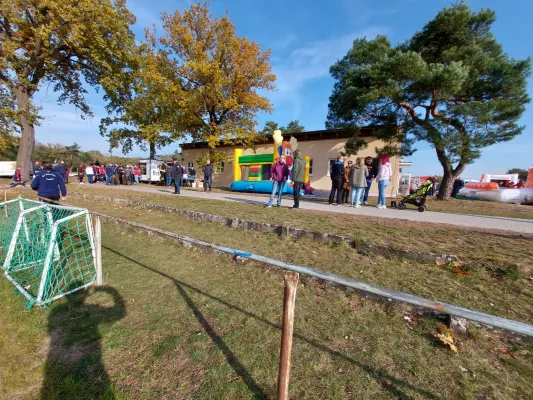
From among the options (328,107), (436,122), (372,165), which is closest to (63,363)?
(372,165)

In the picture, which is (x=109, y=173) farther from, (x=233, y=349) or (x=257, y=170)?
(x=233, y=349)

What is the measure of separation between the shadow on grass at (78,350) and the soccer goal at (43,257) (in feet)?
1.31

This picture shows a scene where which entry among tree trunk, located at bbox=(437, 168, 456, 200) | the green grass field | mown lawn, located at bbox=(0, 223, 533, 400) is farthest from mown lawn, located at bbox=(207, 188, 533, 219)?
mown lawn, located at bbox=(0, 223, 533, 400)

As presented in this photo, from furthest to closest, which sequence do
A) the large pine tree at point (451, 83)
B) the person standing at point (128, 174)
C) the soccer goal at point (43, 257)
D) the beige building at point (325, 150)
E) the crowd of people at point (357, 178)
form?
the person standing at point (128, 174) → the beige building at point (325, 150) → the large pine tree at point (451, 83) → the crowd of people at point (357, 178) → the soccer goal at point (43, 257)

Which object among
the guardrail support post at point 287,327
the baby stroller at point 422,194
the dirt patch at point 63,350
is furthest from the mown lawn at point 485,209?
the dirt patch at point 63,350

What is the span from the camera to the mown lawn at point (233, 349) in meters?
1.82

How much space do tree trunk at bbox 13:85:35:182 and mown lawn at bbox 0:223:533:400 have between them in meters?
17.7

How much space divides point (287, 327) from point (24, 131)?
21.8m

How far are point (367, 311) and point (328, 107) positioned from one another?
630 inches

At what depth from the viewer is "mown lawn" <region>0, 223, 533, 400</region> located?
1.82 metres

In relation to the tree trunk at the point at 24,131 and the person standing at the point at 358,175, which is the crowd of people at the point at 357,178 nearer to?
the person standing at the point at 358,175

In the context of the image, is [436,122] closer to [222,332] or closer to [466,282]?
[466,282]

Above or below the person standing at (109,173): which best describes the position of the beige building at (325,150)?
above

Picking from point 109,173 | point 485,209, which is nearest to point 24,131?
point 109,173
